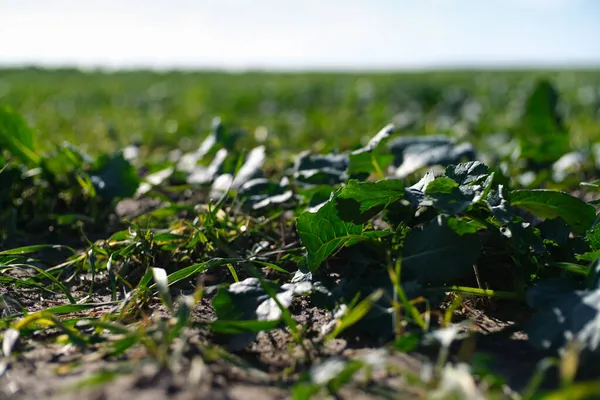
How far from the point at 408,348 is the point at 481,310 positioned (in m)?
0.41

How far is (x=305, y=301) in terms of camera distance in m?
1.47

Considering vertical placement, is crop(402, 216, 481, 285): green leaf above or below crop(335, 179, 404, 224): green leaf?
below

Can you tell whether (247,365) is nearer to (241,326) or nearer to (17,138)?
(241,326)

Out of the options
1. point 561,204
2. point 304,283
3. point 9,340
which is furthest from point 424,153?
point 9,340

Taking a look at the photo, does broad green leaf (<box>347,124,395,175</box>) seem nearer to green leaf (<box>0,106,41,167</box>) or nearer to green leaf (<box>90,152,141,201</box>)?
green leaf (<box>90,152,141,201</box>)

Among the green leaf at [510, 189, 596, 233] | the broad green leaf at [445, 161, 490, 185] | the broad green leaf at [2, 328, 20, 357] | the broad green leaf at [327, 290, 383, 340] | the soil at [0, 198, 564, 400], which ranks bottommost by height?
the soil at [0, 198, 564, 400]

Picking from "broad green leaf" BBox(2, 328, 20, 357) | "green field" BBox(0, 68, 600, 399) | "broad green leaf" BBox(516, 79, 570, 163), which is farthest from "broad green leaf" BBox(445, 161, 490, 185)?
"broad green leaf" BBox(516, 79, 570, 163)

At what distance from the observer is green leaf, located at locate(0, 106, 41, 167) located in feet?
7.41

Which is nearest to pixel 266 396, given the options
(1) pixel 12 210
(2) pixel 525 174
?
(1) pixel 12 210

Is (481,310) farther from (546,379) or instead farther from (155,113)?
(155,113)

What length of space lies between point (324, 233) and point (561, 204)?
0.60 m

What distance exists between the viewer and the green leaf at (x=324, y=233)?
143 cm

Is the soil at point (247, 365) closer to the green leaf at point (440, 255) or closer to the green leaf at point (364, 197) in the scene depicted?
the green leaf at point (440, 255)

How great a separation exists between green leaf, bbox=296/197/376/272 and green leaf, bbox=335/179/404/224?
3 cm
